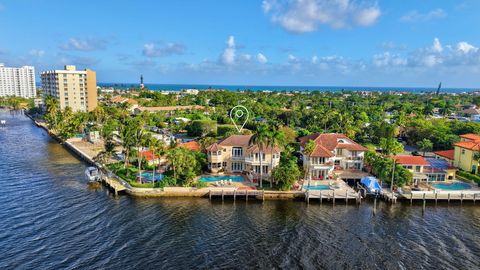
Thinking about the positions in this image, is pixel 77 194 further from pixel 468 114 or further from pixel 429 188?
pixel 468 114

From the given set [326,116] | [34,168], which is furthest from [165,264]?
[326,116]

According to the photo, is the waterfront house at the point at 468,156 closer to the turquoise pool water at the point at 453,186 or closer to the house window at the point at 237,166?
the turquoise pool water at the point at 453,186

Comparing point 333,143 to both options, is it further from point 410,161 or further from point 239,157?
A: point 239,157

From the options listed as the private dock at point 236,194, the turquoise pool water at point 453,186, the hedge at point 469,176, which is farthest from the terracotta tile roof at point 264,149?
the hedge at point 469,176

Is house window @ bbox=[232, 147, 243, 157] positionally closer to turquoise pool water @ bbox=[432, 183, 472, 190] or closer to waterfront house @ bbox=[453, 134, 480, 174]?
turquoise pool water @ bbox=[432, 183, 472, 190]

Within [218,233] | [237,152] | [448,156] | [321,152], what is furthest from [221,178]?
[448,156]

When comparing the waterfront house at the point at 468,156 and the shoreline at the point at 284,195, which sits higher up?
the waterfront house at the point at 468,156

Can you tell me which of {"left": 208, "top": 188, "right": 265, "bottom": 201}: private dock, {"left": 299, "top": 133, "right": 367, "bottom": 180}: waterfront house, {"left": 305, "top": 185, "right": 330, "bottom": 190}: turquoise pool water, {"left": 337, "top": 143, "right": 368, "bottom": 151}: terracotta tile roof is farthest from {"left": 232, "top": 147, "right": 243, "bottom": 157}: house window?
{"left": 337, "top": 143, "right": 368, "bottom": 151}: terracotta tile roof
